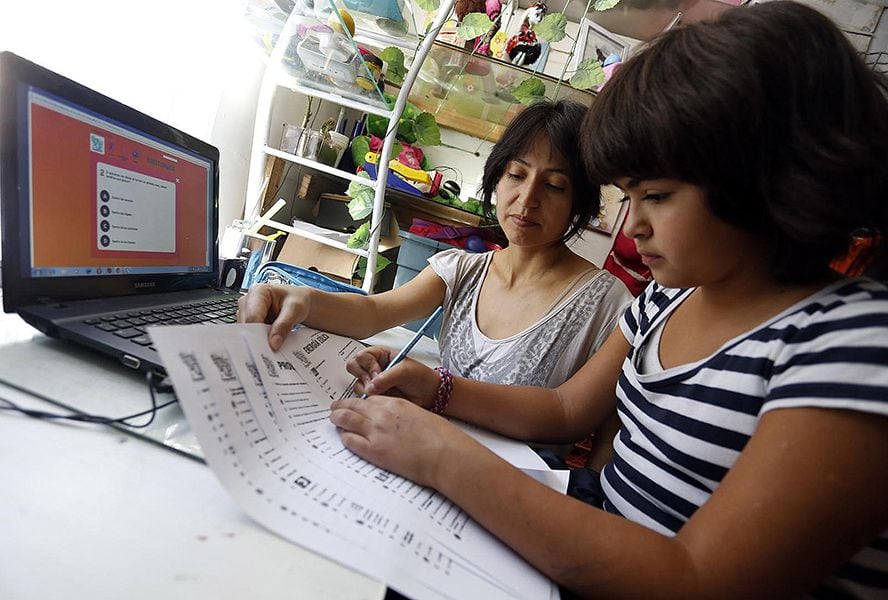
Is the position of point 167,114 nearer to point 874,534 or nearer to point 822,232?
point 822,232

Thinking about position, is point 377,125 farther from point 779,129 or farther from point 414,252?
point 779,129

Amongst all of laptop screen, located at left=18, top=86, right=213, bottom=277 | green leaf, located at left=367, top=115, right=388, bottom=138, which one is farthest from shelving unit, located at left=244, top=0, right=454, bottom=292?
laptop screen, located at left=18, top=86, right=213, bottom=277

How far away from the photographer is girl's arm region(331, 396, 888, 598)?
317mm

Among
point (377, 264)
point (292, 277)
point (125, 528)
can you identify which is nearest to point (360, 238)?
point (377, 264)

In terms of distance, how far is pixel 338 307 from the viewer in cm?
75

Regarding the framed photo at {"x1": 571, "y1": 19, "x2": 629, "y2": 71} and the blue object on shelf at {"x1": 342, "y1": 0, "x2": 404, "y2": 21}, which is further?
the framed photo at {"x1": 571, "y1": 19, "x2": 629, "y2": 71}

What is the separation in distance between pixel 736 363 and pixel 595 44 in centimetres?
148

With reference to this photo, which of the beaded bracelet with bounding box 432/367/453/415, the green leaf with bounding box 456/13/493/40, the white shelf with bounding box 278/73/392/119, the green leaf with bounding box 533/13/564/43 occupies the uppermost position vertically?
the green leaf with bounding box 533/13/564/43

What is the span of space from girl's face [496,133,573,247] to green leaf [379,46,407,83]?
54 centimetres

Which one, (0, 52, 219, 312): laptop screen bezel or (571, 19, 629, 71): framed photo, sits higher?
(571, 19, 629, 71): framed photo

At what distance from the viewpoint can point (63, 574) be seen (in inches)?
8.9

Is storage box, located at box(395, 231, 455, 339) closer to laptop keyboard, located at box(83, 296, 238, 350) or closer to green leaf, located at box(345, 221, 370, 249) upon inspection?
green leaf, located at box(345, 221, 370, 249)

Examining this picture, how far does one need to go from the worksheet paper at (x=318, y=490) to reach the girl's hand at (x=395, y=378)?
0.41ft

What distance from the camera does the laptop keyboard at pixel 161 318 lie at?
1.60 ft
